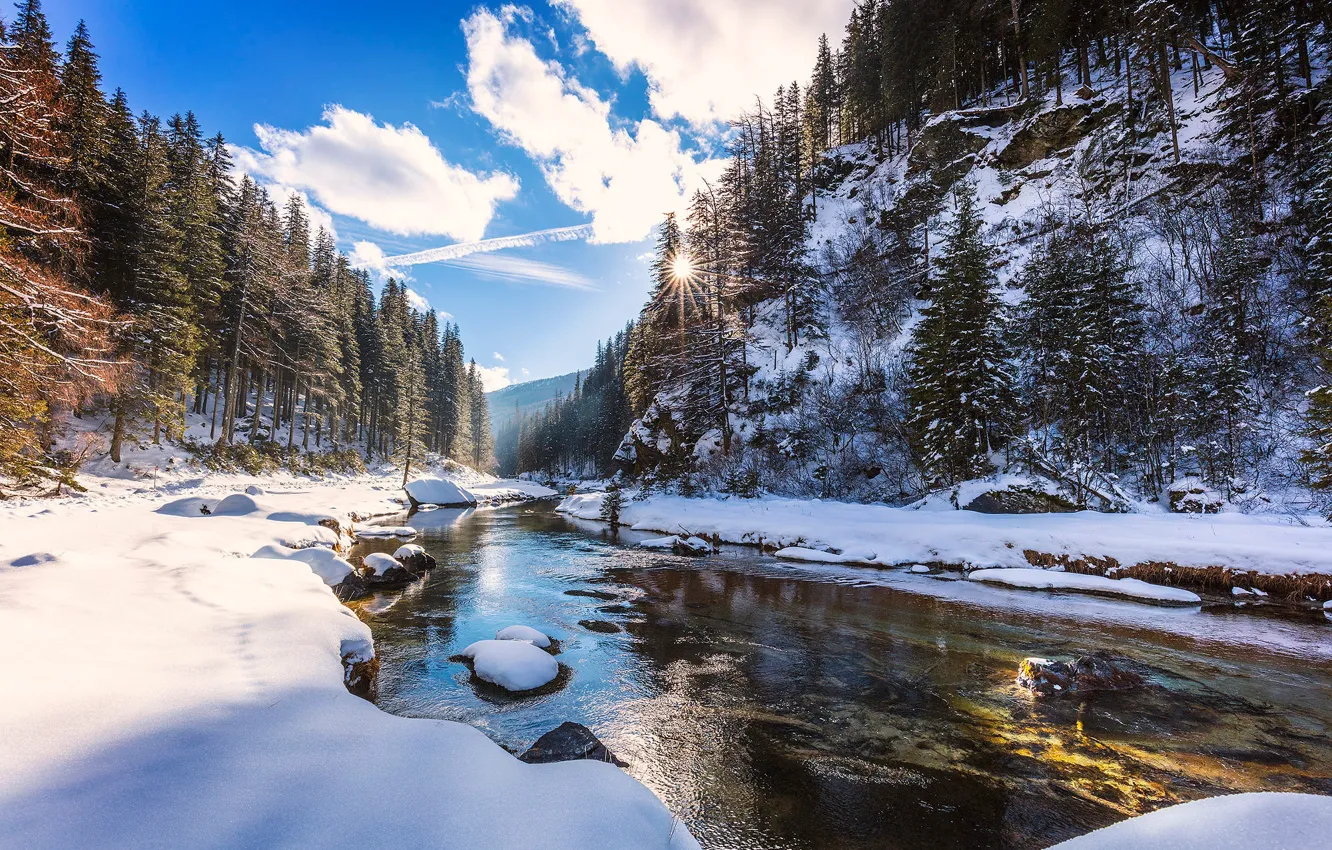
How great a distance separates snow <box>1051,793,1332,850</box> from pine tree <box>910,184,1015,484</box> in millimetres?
19825

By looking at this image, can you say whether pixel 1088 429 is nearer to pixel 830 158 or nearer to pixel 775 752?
pixel 775 752

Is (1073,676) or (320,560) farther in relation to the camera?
(320,560)

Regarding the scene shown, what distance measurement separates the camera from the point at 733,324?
3084cm

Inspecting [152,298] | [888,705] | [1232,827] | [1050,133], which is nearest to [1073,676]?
[888,705]

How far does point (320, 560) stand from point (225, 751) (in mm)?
9487

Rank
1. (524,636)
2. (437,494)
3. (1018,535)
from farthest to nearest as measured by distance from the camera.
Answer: (437,494)
(1018,535)
(524,636)

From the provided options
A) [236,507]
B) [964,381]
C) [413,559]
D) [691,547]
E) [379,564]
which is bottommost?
[691,547]

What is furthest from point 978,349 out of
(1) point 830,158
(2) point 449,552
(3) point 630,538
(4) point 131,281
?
(1) point 830,158

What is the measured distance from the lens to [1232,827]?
251 centimetres

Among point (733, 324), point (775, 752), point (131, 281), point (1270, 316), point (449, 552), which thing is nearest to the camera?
point (775, 752)

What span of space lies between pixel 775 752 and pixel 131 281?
32420 mm

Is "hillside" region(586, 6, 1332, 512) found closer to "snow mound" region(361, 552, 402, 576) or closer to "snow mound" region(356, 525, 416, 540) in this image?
"snow mound" region(356, 525, 416, 540)

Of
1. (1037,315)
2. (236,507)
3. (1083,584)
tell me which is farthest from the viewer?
(1037,315)

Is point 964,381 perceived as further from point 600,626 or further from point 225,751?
point 225,751
